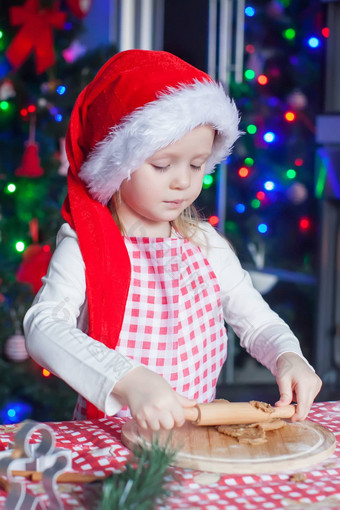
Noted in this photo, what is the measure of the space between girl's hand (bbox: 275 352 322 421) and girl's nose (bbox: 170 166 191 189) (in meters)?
0.34

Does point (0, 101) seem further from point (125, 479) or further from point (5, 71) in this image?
point (125, 479)

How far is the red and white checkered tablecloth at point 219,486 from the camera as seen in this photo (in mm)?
813

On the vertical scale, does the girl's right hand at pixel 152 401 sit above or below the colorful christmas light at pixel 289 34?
below

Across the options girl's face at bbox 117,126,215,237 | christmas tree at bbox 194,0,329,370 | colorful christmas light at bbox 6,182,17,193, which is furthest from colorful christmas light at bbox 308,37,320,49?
girl's face at bbox 117,126,215,237

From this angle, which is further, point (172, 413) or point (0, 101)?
point (0, 101)

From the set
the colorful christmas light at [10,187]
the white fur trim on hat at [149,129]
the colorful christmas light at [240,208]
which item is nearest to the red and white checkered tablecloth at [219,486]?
the white fur trim on hat at [149,129]

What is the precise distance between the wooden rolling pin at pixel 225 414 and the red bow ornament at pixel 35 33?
2.22m

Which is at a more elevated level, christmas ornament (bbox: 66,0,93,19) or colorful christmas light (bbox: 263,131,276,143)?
christmas ornament (bbox: 66,0,93,19)

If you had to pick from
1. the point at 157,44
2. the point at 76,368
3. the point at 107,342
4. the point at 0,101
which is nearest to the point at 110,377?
the point at 76,368

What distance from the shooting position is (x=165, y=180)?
124cm

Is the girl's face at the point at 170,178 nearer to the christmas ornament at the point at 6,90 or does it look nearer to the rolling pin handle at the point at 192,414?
the rolling pin handle at the point at 192,414

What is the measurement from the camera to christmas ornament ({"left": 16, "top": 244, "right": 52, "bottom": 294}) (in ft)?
9.66

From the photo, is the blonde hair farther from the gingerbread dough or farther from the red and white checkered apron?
the gingerbread dough

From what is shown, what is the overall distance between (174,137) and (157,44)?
7.15 feet
